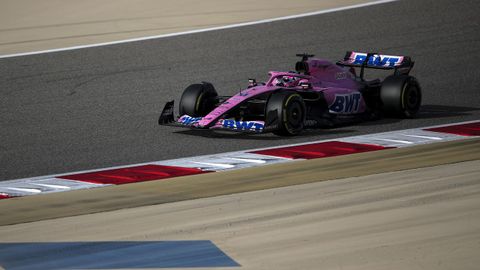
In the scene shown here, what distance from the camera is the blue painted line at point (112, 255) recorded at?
911cm

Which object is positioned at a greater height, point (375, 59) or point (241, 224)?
point (375, 59)

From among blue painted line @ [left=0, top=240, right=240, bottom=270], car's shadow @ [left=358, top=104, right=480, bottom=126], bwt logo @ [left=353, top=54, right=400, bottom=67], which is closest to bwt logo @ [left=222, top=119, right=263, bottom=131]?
car's shadow @ [left=358, top=104, right=480, bottom=126]

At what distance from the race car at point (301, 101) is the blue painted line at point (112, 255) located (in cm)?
442

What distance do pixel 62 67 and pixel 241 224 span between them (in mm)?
10135

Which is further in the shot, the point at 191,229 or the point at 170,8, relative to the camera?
the point at 170,8

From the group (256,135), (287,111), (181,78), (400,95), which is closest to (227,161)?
(287,111)

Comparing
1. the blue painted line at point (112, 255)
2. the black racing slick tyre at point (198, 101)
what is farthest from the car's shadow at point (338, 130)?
the blue painted line at point (112, 255)

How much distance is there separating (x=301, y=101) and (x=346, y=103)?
95 cm

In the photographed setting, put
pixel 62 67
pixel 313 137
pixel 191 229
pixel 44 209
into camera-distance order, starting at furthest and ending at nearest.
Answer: pixel 62 67, pixel 313 137, pixel 44 209, pixel 191 229

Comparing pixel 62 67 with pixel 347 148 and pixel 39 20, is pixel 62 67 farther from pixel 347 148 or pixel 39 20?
pixel 347 148

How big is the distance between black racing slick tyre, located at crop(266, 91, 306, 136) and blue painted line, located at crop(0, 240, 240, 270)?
4.37 m

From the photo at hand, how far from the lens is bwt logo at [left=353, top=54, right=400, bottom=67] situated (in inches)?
615

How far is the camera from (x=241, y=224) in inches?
400

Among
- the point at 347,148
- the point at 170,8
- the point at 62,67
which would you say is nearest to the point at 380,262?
the point at 347,148
